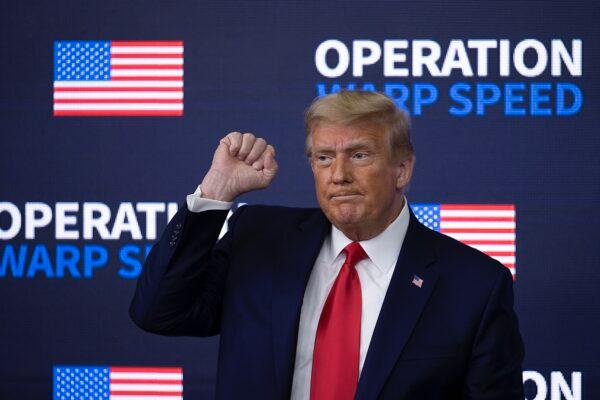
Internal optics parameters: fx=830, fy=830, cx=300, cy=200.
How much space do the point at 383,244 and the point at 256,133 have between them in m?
1.35

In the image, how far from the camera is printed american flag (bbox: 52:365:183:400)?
2.89 meters

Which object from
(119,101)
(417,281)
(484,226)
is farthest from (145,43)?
(417,281)

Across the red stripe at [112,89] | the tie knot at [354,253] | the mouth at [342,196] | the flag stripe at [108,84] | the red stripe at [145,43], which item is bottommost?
the tie knot at [354,253]

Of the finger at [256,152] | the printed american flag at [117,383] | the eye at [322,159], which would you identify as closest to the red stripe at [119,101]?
the printed american flag at [117,383]

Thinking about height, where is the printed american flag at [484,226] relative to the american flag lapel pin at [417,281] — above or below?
above

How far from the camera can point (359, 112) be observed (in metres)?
1.49

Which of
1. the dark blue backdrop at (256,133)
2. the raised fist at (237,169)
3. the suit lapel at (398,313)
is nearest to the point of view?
the suit lapel at (398,313)

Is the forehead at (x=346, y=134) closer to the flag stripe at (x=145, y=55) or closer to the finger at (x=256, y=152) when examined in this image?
the finger at (x=256, y=152)

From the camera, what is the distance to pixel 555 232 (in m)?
2.79

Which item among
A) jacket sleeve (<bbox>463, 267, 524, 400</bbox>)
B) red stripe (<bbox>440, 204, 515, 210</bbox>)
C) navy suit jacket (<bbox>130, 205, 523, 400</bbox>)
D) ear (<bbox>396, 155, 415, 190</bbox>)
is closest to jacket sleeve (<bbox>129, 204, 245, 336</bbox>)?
navy suit jacket (<bbox>130, 205, 523, 400</bbox>)

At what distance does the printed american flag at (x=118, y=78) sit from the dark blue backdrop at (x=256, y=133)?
35 mm

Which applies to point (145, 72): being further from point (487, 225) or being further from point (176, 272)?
point (176, 272)

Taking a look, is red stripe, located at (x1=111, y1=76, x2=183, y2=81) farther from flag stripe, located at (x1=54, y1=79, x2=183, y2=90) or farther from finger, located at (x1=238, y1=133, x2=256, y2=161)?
finger, located at (x1=238, y1=133, x2=256, y2=161)

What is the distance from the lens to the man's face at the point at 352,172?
1.48 m
